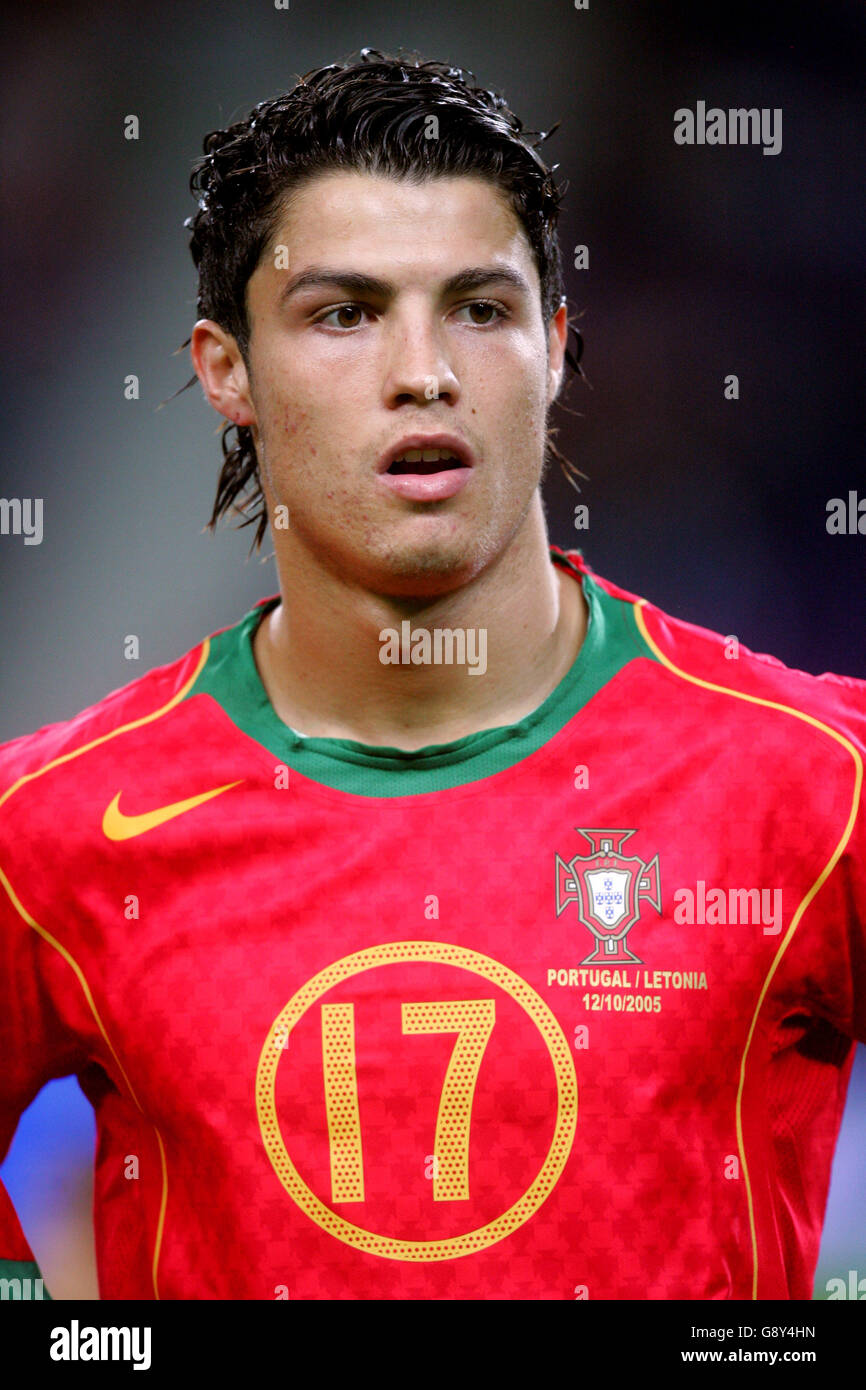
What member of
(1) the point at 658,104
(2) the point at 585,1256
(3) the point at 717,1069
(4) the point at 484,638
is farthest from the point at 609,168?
(2) the point at 585,1256

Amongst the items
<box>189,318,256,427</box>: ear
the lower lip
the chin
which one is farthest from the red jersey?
<box>189,318,256,427</box>: ear

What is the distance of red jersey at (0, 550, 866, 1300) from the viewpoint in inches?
74.7

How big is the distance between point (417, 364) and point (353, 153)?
0.31 metres

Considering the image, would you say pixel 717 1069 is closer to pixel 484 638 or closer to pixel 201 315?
pixel 484 638

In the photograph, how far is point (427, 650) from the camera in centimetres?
205

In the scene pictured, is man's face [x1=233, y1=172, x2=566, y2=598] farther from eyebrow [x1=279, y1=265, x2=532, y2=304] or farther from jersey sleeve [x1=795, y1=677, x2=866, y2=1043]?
jersey sleeve [x1=795, y1=677, x2=866, y2=1043]

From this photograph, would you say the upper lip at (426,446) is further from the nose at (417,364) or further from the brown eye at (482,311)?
the brown eye at (482,311)

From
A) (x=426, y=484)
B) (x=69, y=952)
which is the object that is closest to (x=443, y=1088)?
(x=69, y=952)

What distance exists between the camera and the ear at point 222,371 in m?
2.15

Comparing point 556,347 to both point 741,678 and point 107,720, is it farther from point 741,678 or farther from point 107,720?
point 107,720

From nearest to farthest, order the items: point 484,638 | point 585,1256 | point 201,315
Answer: point 585,1256
point 484,638
point 201,315

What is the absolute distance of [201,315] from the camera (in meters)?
2.25

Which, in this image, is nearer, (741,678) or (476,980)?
(476,980)
